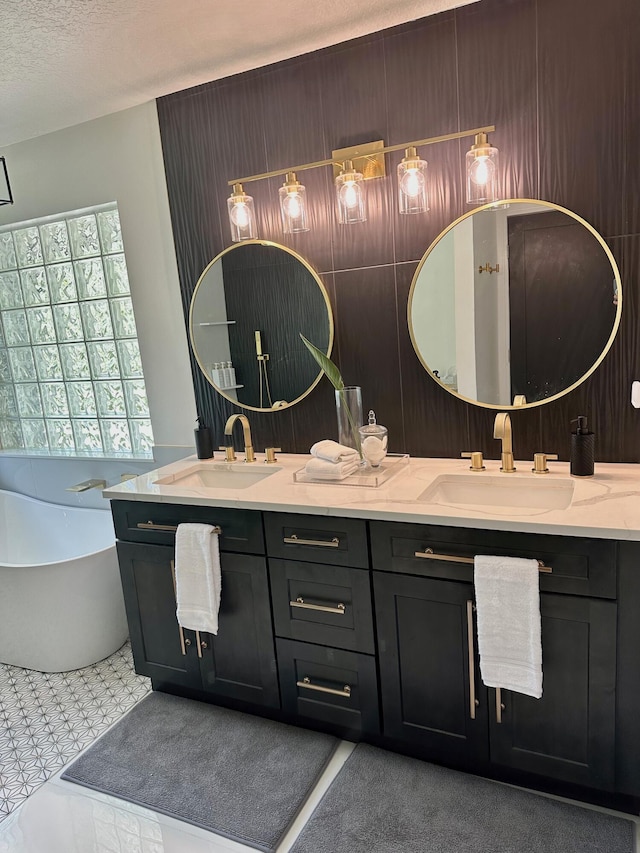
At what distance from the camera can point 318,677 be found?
1.99 m

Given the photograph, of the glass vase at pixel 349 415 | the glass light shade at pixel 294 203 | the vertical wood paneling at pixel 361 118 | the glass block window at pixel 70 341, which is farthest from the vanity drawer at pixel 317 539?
the glass block window at pixel 70 341

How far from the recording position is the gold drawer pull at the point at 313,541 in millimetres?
1847

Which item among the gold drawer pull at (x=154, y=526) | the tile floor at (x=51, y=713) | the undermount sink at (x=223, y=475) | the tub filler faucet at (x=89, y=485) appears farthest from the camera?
→ the tub filler faucet at (x=89, y=485)

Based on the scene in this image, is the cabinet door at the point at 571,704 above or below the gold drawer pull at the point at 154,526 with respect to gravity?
below

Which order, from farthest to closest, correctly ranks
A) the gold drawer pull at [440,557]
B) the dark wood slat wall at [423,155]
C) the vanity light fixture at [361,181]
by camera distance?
the vanity light fixture at [361,181] → the dark wood slat wall at [423,155] → the gold drawer pull at [440,557]

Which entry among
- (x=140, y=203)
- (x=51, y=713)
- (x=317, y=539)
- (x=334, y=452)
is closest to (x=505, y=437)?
(x=334, y=452)

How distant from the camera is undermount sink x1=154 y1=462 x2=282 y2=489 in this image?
237 centimetres

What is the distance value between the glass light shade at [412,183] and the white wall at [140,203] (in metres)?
1.10

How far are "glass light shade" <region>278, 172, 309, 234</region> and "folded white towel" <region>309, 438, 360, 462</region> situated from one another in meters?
0.83

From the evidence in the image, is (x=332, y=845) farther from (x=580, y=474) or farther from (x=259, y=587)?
(x=580, y=474)

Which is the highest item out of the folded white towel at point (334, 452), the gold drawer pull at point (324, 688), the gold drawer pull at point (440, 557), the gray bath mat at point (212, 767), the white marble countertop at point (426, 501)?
the folded white towel at point (334, 452)

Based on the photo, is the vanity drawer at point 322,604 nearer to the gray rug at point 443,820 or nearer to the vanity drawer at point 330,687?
the vanity drawer at point 330,687

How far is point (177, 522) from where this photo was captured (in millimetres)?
2117

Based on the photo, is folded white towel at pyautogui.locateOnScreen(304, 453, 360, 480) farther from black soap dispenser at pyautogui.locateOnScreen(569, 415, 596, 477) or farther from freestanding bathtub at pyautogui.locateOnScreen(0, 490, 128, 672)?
freestanding bathtub at pyautogui.locateOnScreen(0, 490, 128, 672)
